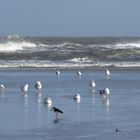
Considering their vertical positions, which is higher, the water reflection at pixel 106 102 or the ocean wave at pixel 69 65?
the ocean wave at pixel 69 65

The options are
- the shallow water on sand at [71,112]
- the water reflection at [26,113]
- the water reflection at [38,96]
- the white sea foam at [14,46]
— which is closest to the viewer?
the shallow water on sand at [71,112]

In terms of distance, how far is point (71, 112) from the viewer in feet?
55.4

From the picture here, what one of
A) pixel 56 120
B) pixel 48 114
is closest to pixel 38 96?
pixel 48 114

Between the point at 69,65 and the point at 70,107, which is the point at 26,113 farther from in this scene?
the point at 69,65

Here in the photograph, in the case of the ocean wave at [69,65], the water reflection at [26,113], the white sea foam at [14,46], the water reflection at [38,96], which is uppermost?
the white sea foam at [14,46]

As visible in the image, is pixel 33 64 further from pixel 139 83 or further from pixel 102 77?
pixel 139 83

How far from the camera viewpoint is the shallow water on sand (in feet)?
45.3

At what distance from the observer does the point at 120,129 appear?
46.8 ft

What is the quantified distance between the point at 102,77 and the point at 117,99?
9982 mm

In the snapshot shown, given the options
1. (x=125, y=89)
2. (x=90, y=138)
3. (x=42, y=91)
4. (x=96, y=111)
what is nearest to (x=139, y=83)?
(x=125, y=89)

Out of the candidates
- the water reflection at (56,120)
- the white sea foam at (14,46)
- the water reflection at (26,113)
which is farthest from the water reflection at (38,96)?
the white sea foam at (14,46)

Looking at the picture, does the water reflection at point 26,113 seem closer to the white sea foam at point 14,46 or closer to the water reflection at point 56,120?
the water reflection at point 56,120

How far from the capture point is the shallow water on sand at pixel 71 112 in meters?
13.8

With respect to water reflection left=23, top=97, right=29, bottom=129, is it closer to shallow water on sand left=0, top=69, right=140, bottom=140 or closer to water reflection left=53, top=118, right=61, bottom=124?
shallow water on sand left=0, top=69, right=140, bottom=140
